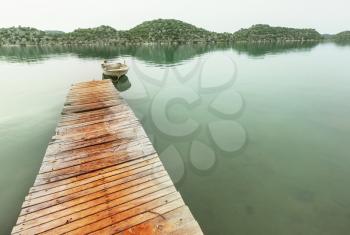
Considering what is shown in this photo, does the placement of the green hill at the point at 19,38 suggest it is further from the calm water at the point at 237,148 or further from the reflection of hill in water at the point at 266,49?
the calm water at the point at 237,148

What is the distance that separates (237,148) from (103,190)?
704cm

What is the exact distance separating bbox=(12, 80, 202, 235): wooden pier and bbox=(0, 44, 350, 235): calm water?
6.50 ft

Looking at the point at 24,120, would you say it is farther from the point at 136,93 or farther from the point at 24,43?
the point at 24,43

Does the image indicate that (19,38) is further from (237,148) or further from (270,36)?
(270,36)

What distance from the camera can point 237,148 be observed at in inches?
410

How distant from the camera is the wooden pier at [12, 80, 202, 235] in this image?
4.62 m

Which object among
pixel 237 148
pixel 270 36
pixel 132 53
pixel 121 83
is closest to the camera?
pixel 237 148

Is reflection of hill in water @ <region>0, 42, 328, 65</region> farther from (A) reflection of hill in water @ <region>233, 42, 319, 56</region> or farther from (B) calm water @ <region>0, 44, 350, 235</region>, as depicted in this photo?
(B) calm water @ <region>0, 44, 350, 235</region>

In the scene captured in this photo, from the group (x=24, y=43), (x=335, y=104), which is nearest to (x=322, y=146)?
(x=335, y=104)

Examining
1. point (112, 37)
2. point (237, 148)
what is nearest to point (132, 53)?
point (237, 148)

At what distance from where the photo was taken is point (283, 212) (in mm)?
6832

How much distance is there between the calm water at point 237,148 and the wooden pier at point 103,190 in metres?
1.98

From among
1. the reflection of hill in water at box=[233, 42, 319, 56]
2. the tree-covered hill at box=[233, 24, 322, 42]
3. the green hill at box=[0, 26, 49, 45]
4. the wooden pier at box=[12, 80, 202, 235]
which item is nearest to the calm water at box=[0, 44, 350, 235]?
the wooden pier at box=[12, 80, 202, 235]

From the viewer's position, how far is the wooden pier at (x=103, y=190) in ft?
15.2
